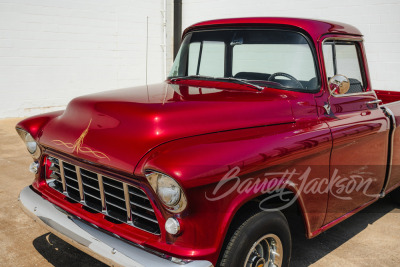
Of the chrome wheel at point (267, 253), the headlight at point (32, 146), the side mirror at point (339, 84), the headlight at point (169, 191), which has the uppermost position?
the side mirror at point (339, 84)

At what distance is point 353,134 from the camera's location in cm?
290

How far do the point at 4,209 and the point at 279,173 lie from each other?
2.78m

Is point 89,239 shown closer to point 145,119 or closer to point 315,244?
point 145,119

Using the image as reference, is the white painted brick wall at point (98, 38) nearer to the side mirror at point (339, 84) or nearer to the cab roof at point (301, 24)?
the cab roof at point (301, 24)

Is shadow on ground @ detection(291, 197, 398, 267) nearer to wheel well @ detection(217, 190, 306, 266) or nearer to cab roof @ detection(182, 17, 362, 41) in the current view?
wheel well @ detection(217, 190, 306, 266)

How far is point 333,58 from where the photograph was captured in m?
3.06

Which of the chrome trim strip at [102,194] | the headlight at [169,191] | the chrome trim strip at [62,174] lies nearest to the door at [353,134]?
the headlight at [169,191]

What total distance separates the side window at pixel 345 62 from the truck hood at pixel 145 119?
0.50m

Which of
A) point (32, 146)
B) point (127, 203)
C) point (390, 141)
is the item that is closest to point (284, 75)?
point (390, 141)

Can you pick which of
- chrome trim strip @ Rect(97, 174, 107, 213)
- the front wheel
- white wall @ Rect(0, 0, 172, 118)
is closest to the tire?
chrome trim strip @ Rect(97, 174, 107, 213)

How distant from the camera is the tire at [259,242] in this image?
2.10 meters

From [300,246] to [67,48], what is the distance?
7271 millimetres

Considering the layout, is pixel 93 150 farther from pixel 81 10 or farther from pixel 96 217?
pixel 81 10

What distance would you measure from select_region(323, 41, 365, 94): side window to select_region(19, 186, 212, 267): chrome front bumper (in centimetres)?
181
